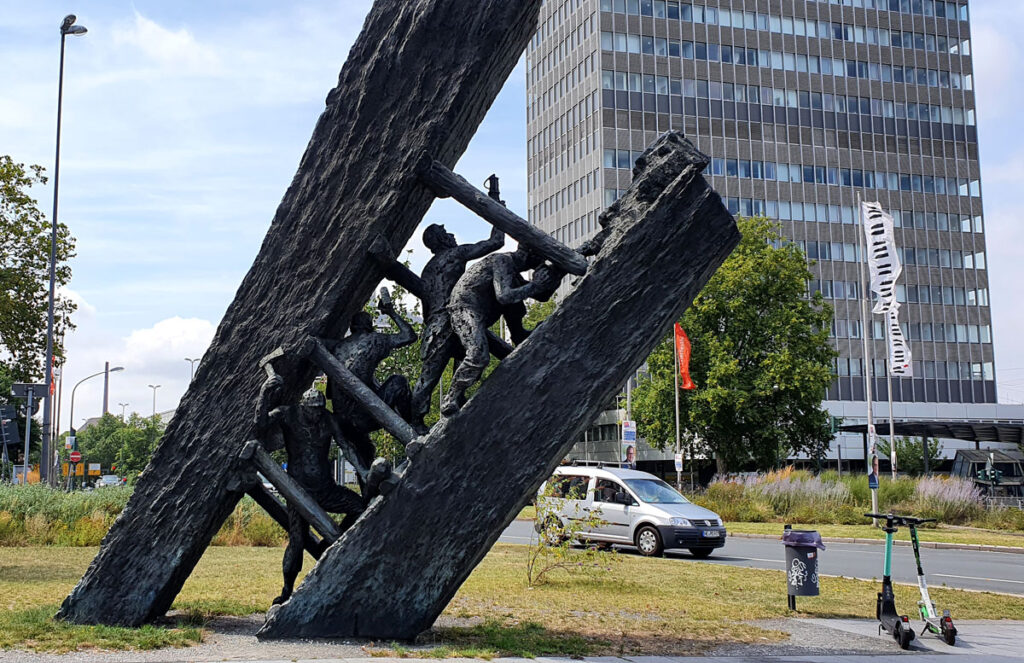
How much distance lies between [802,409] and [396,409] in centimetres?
3634

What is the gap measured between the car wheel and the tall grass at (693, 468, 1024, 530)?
10.1m

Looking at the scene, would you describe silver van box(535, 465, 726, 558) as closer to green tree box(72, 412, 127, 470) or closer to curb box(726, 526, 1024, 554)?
curb box(726, 526, 1024, 554)

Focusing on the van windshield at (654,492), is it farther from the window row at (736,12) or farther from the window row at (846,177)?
the window row at (736,12)

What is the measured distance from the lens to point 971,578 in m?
14.4

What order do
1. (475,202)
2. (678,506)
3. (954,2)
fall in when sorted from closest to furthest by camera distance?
(475,202), (678,506), (954,2)

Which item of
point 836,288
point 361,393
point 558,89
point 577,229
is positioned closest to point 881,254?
point 361,393

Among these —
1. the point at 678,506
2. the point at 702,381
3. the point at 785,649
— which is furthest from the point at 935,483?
the point at 785,649

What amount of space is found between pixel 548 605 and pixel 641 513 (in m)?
8.26

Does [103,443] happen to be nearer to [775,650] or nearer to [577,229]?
[577,229]

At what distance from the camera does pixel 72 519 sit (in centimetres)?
1845

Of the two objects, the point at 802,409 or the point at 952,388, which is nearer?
the point at 802,409

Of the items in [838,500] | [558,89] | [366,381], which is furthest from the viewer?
[558,89]

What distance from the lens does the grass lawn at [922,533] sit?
20.9m

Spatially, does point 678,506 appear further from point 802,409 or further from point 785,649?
point 802,409
